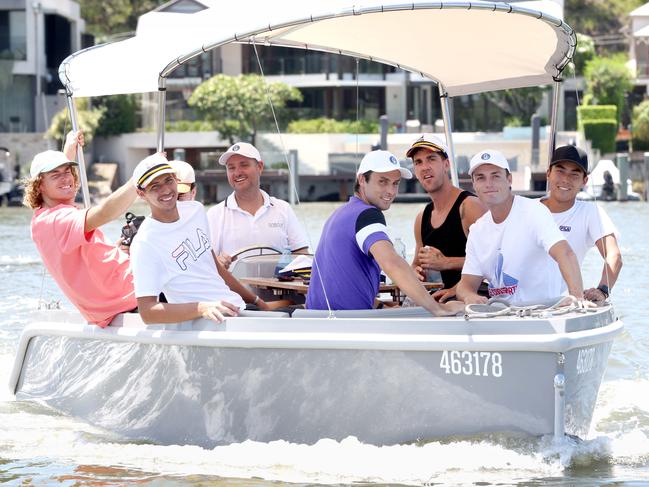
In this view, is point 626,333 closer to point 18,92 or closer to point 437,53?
point 437,53

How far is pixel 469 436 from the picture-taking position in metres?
6.21

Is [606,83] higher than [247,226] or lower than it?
higher

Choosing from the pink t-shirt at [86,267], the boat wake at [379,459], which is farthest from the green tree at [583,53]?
the pink t-shirt at [86,267]

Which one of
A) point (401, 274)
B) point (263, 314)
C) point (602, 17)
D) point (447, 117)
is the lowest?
point (263, 314)

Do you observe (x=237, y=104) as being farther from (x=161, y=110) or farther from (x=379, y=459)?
(x=379, y=459)

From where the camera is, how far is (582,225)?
7637 mm

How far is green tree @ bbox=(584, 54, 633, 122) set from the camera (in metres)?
48.4

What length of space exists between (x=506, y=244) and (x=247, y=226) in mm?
2564

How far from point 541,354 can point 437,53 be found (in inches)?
135

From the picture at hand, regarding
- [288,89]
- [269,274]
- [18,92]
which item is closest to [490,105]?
[288,89]

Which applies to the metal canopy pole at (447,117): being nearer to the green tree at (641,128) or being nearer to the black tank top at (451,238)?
the black tank top at (451,238)

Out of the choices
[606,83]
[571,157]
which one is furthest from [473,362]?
[606,83]

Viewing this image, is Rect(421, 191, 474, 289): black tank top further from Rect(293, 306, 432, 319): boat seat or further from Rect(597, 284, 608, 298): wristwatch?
Rect(293, 306, 432, 319): boat seat

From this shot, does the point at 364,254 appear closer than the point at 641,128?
Yes
